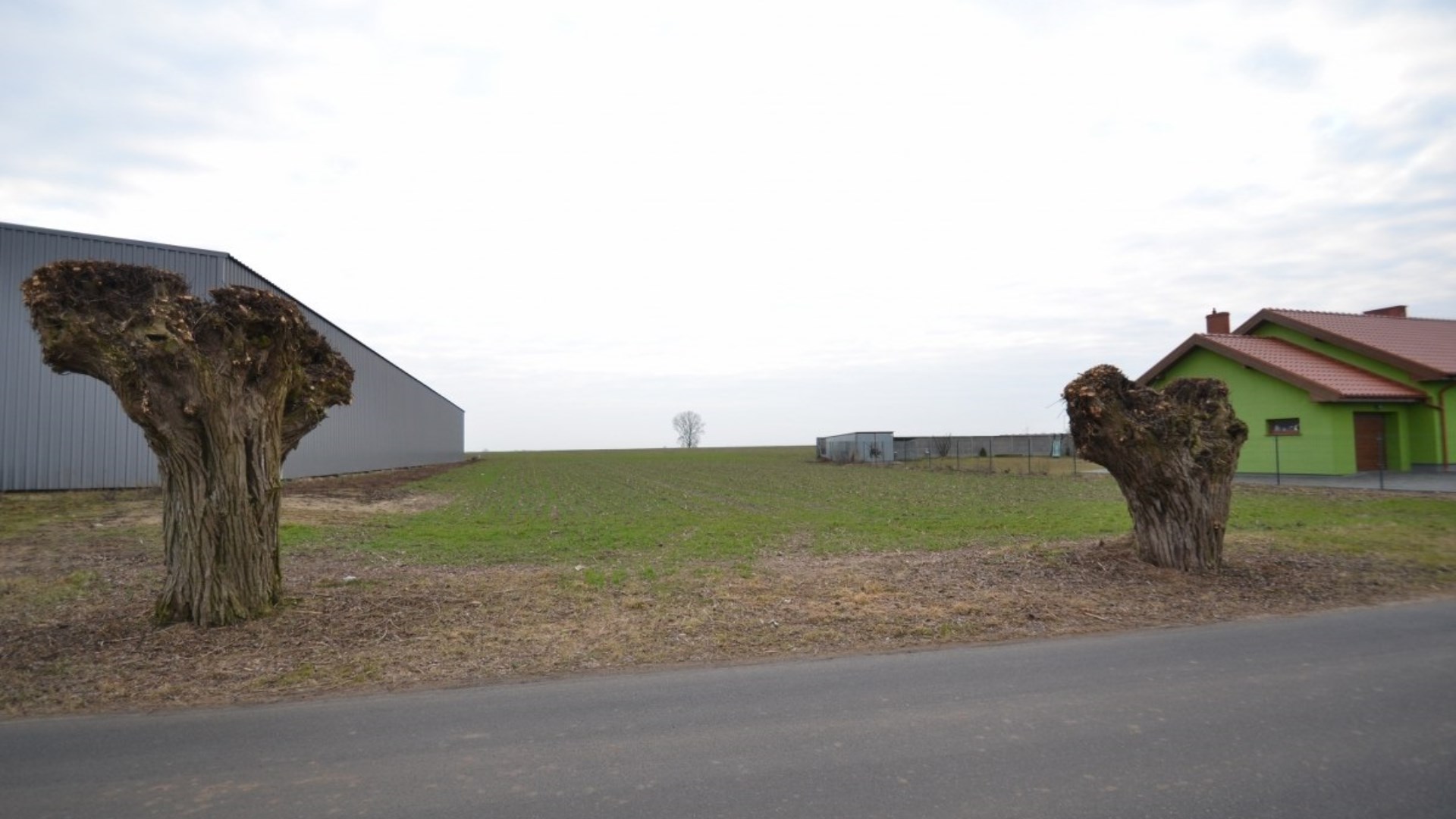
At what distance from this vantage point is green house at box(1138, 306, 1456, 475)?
2745 centimetres

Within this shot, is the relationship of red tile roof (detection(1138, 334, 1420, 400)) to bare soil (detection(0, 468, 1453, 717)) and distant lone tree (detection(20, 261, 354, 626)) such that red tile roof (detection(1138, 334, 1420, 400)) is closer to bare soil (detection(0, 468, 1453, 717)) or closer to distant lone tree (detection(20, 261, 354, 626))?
bare soil (detection(0, 468, 1453, 717))

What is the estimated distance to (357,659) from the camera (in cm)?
709

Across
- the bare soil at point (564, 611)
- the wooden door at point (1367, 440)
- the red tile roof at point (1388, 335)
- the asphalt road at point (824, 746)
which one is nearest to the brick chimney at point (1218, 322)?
the red tile roof at point (1388, 335)

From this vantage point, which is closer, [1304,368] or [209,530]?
[209,530]

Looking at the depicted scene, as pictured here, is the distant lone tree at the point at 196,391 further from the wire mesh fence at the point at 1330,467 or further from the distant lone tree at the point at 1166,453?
the wire mesh fence at the point at 1330,467

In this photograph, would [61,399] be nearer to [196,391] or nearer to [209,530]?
[209,530]

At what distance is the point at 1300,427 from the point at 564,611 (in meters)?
28.6

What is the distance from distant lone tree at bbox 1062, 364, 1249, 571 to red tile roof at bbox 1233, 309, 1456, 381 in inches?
905

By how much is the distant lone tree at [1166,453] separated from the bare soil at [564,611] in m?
0.46

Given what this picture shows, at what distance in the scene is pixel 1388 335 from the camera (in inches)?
1240

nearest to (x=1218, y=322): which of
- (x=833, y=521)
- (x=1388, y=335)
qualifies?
(x=1388, y=335)

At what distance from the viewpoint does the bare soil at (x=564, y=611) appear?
6.73 m

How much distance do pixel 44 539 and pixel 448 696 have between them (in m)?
12.4

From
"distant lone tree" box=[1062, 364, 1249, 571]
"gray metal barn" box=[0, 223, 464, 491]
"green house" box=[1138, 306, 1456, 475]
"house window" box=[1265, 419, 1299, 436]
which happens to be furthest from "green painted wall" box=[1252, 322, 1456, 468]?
"gray metal barn" box=[0, 223, 464, 491]
